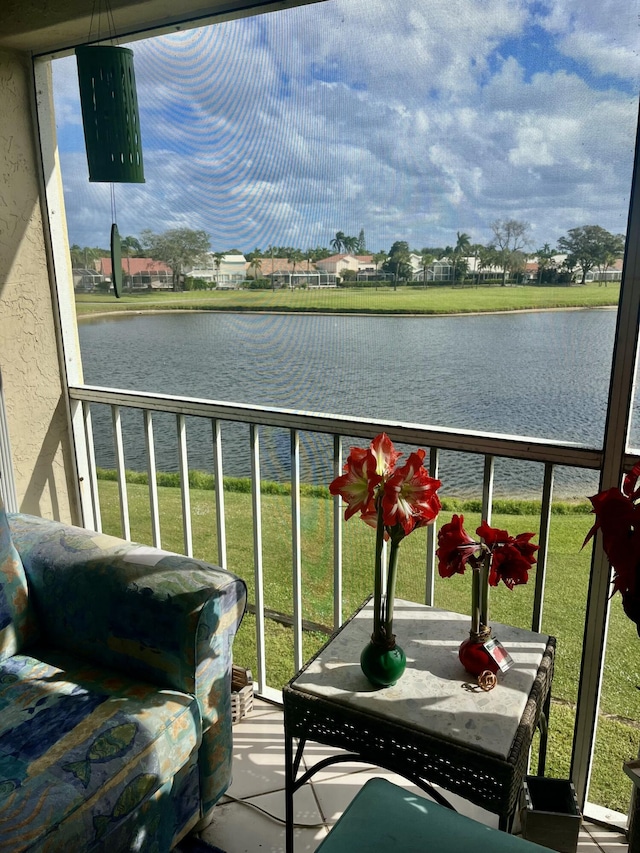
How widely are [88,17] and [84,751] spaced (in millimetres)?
2367

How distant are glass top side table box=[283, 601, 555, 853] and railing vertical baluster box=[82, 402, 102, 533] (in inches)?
67.2

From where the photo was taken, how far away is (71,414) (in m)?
2.81

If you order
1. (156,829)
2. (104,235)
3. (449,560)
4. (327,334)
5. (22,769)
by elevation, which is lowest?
(156,829)

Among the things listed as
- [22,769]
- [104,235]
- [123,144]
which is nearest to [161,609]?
[22,769]

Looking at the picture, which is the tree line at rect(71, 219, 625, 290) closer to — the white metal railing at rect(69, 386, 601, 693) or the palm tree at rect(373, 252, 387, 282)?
the palm tree at rect(373, 252, 387, 282)

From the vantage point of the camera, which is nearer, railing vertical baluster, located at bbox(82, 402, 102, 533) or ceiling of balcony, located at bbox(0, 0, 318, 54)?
ceiling of balcony, located at bbox(0, 0, 318, 54)

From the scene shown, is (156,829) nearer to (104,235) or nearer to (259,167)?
(259,167)

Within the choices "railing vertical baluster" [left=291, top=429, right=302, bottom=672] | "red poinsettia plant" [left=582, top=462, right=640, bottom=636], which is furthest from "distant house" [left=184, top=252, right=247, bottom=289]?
"red poinsettia plant" [left=582, top=462, right=640, bottom=636]

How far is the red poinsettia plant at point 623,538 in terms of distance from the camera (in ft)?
3.56

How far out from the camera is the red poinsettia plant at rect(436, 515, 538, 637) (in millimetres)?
1375

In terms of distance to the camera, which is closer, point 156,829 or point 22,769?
point 22,769

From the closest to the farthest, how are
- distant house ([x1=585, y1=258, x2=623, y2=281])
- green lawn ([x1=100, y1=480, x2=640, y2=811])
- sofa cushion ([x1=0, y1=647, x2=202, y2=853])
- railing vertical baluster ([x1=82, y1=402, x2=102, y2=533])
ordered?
sofa cushion ([x1=0, y1=647, x2=202, y2=853])
distant house ([x1=585, y1=258, x2=623, y2=281])
green lawn ([x1=100, y1=480, x2=640, y2=811])
railing vertical baluster ([x1=82, y1=402, x2=102, y2=533])

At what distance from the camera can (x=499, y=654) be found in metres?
1.47

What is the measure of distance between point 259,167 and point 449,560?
1.62 m
